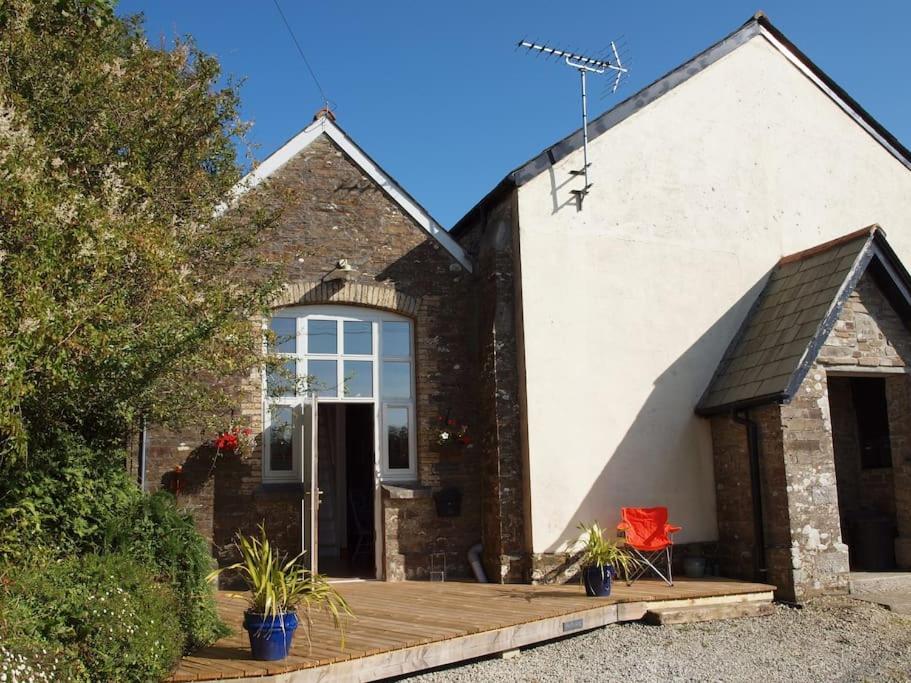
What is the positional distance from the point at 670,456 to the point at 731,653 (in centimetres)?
351

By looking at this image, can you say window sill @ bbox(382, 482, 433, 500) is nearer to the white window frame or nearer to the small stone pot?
the white window frame

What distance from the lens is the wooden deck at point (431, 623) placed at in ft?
18.4

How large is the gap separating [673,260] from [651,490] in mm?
2967

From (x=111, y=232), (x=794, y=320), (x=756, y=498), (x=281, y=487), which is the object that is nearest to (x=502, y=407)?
(x=281, y=487)

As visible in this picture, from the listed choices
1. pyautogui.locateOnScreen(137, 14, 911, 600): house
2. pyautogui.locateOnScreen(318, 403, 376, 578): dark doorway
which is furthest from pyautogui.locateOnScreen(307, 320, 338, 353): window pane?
pyautogui.locateOnScreen(318, 403, 376, 578): dark doorway

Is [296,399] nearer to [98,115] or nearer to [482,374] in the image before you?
[482,374]

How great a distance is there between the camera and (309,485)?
9.05m

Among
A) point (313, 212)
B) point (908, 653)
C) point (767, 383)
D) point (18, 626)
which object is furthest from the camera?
point (313, 212)

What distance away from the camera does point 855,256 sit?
32.3ft

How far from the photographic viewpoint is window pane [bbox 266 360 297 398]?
9.17 meters

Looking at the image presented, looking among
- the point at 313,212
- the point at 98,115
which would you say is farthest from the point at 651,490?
the point at 98,115

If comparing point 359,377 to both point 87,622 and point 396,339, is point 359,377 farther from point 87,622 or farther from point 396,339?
point 87,622

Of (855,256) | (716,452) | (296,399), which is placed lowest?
(716,452)

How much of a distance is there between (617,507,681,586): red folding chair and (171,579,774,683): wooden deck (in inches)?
12.8
